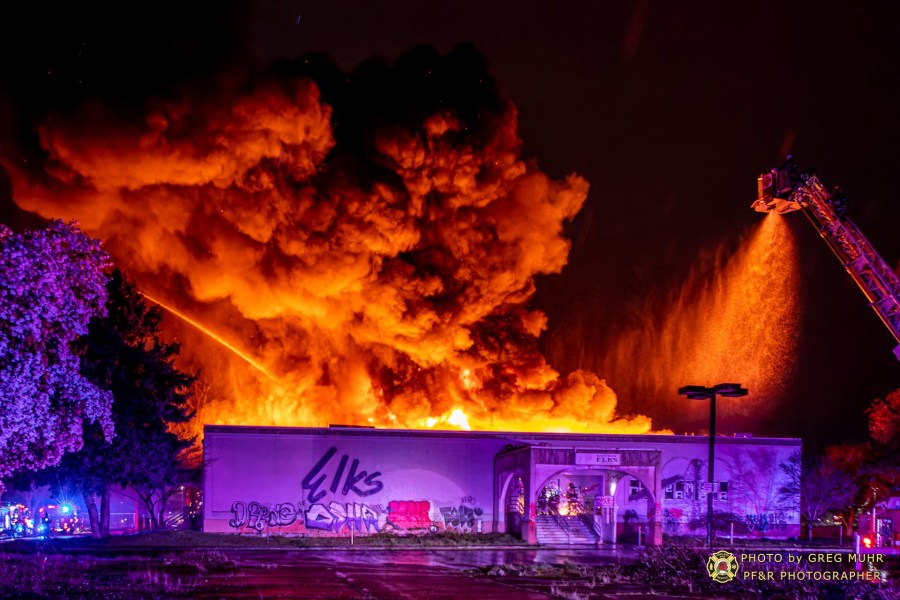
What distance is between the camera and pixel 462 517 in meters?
44.8

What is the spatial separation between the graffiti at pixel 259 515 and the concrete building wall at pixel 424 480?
5 centimetres

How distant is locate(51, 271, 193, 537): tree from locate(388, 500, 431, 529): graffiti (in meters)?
10.7

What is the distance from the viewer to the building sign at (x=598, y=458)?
138 ft

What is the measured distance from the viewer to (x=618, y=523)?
152 ft

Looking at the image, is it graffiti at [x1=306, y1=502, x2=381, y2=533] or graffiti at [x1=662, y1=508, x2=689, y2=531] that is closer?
graffiti at [x1=306, y1=502, x2=381, y2=533]

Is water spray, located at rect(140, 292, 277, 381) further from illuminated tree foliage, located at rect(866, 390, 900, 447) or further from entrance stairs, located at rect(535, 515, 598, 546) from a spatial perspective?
illuminated tree foliage, located at rect(866, 390, 900, 447)

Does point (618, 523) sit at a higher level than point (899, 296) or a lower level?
lower

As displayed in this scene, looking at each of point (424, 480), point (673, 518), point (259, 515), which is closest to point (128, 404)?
→ point (259, 515)

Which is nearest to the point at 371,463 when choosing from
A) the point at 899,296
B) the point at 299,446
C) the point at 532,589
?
the point at 299,446

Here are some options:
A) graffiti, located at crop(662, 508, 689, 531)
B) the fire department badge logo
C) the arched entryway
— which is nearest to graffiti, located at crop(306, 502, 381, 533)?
the arched entryway

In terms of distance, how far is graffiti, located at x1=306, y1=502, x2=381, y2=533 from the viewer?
42938 millimetres

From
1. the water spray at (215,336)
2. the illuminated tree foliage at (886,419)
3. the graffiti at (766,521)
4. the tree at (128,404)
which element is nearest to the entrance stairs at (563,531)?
the graffiti at (766,521)

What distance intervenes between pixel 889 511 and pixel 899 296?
1804 centimetres

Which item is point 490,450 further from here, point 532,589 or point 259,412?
point 532,589
